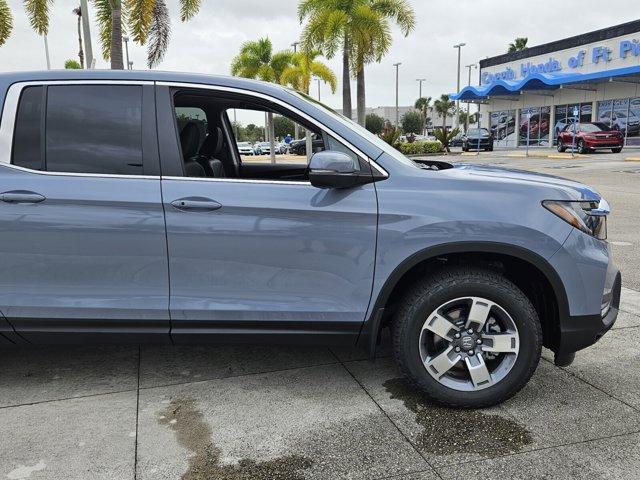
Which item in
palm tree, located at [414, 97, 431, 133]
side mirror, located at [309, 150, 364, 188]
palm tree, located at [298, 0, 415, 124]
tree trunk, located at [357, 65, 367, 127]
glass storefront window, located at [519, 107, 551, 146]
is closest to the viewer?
side mirror, located at [309, 150, 364, 188]

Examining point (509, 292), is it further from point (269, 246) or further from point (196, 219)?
point (196, 219)

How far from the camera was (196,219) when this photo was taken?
9.84ft

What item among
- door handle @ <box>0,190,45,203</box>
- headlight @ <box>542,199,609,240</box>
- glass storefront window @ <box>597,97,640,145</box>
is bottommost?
headlight @ <box>542,199,609,240</box>

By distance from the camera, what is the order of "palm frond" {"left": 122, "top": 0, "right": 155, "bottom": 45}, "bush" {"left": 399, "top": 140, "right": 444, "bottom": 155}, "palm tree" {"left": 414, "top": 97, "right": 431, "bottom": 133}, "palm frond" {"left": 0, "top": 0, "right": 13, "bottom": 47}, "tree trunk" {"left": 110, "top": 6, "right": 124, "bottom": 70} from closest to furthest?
"tree trunk" {"left": 110, "top": 6, "right": 124, "bottom": 70} < "palm frond" {"left": 122, "top": 0, "right": 155, "bottom": 45} < "palm frond" {"left": 0, "top": 0, "right": 13, "bottom": 47} < "bush" {"left": 399, "top": 140, "right": 444, "bottom": 155} < "palm tree" {"left": 414, "top": 97, "right": 431, "bottom": 133}

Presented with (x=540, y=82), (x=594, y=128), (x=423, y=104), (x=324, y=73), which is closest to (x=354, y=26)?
(x=324, y=73)

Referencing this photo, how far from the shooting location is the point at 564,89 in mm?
35219

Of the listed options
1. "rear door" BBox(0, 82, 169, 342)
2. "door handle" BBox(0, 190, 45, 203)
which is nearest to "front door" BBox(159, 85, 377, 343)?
"rear door" BBox(0, 82, 169, 342)

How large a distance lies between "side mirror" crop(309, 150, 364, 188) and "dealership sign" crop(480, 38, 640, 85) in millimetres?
34246

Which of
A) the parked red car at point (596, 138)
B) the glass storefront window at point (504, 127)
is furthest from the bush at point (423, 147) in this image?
the glass storefront window at point (504, 127)

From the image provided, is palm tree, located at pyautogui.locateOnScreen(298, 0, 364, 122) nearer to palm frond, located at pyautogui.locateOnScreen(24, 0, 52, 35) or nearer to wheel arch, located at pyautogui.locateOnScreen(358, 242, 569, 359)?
palm frond, located at pyautogui.locateOnScreen(24, 0, 52, 35)

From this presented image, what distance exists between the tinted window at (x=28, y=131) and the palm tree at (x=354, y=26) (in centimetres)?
2060

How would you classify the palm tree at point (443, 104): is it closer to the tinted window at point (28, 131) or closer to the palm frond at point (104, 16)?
the palm frond at point (104, 16)

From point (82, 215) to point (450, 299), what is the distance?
6.49 feet

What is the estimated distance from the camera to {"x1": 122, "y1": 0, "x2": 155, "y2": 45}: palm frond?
643 inches
